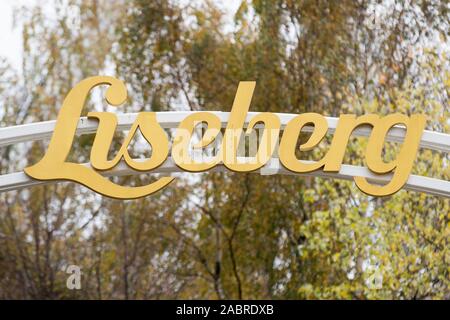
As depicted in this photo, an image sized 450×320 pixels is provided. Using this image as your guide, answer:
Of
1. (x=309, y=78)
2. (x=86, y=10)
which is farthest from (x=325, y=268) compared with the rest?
(x=86, y=10)

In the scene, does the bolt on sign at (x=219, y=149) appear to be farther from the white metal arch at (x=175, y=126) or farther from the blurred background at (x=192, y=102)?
the blurred background at (x=192, y=102)

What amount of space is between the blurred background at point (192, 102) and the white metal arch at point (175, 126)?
23.0 ft

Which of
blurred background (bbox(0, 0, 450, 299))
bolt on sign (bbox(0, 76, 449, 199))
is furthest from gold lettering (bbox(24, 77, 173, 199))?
blurred background (bbox(0, 0, 450, 299))

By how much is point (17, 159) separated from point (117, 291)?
2.71m

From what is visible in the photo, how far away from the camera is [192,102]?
1734 cm

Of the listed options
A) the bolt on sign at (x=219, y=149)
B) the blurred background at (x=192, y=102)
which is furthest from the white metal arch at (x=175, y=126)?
the blurred background at (x=192, y=102)

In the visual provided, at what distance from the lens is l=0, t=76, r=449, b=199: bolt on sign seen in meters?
7.22

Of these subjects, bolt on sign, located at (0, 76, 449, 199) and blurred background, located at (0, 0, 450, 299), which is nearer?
bolt on sign, located at (0, 76, 449, 199)

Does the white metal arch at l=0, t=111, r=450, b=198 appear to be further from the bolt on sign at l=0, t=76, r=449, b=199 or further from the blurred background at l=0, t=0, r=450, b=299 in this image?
the blurred background at l=0, t=0, r=450, b=299

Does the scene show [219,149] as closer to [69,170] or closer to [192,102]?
[69,170]

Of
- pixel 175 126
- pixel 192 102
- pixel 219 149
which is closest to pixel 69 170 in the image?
pixel 175 126

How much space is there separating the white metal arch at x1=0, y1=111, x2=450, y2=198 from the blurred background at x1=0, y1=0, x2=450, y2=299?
7.01 m

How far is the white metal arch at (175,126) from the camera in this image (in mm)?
7199
